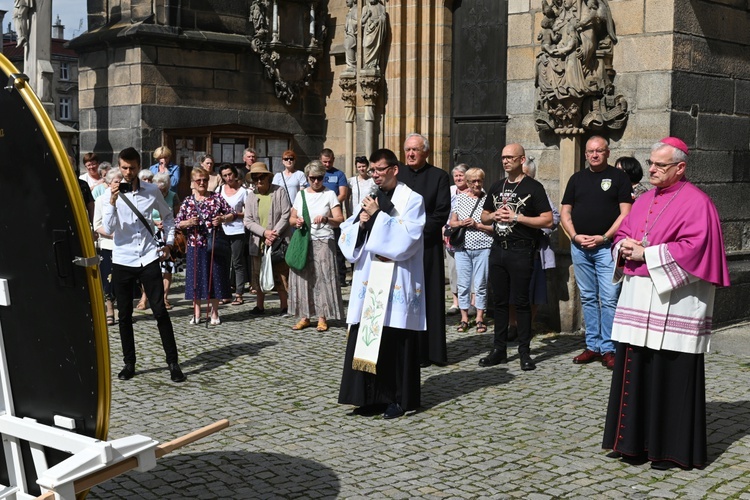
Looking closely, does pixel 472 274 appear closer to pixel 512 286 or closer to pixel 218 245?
pixel 512 286

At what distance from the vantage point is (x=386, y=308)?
6.90 m

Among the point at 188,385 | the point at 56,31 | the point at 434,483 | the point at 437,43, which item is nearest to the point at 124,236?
the point at 188,385

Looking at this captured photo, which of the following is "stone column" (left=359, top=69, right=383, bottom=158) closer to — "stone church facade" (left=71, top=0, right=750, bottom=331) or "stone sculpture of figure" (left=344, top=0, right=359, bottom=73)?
"stone church facade" (left=71, top=0, right=750, bottom=331)

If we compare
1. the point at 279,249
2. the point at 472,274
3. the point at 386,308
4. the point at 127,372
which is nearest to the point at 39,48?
the point at 279,249

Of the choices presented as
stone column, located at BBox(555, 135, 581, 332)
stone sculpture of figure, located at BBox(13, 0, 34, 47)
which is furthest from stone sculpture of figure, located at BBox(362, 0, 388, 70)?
stone column, located at BBox(555, 135, 581, 332)

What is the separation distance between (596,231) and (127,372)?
3.99 m

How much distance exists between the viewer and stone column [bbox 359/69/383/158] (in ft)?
51.1

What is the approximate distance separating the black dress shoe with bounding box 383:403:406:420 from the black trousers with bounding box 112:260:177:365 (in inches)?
83.2

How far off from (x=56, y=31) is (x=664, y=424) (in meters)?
70.5

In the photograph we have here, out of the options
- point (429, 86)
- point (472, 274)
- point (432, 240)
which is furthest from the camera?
point (429, 86)

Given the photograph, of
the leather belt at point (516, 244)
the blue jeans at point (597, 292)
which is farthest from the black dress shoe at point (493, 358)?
the leather belt at point (516, 244)

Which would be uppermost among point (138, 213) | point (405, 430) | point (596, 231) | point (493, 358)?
point (138, 213)

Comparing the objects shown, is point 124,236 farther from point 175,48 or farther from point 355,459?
point 175,48

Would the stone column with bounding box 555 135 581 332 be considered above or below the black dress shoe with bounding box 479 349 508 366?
above
